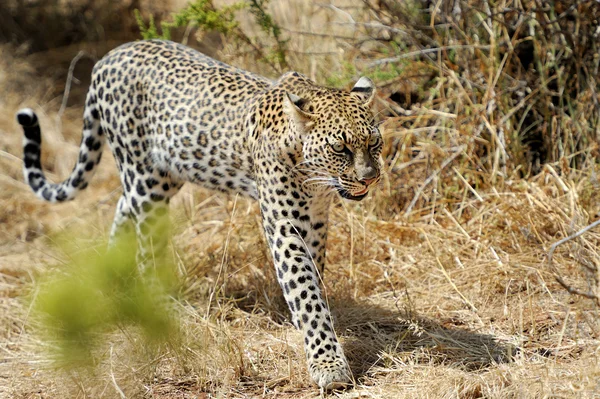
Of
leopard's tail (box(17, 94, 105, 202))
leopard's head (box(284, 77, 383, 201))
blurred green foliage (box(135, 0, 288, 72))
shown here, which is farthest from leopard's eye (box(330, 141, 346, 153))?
blurred green foliage (box(135, 0, 288, 72))

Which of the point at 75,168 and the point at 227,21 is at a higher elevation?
the point at 227,21

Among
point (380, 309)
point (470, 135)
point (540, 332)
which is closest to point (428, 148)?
point (470, 135)

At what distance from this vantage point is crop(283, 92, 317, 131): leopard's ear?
5.34 metres

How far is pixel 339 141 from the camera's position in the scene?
5211 millimetres

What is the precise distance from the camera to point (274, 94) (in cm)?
599

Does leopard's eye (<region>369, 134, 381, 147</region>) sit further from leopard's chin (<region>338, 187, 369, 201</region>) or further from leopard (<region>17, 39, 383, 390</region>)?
leopard's chin (<region>338, 187, 369, 201</region>)

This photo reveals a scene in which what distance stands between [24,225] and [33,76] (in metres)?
3.57

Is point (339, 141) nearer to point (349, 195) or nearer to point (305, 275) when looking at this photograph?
point (349, 195)

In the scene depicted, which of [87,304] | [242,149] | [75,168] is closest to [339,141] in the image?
[242,149]

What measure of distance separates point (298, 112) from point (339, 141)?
1.10 feet

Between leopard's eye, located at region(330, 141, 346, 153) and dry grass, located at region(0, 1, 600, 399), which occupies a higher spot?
leopard's eye, located at region(330, 141, 346, 153)

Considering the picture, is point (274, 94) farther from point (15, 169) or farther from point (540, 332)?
point (15, 169)

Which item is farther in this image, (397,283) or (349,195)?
(397,283)

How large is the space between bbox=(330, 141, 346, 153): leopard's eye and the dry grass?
1.17 metres
